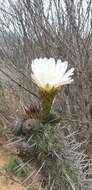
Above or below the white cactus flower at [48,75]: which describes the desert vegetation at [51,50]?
above

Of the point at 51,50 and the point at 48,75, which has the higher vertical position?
the point at 51,50

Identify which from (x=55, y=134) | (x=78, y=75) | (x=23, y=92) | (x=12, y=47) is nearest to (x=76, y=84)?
(x=78, y=75)

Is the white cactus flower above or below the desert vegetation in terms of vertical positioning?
below

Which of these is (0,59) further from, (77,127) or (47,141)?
(47,141)

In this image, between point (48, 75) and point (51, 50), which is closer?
point (48, 75)

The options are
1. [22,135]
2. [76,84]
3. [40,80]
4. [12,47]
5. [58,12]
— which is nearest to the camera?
[40,80]

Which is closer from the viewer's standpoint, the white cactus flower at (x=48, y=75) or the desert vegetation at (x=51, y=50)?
the white cactus flower at (x=48, y=75)

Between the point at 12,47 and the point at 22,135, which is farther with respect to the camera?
the point at 12,47

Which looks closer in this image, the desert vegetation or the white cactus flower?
the white cactus flower
